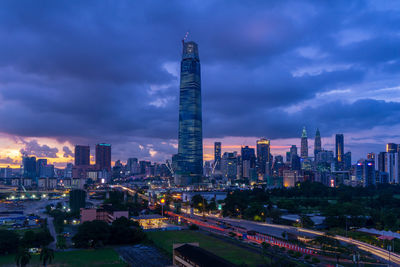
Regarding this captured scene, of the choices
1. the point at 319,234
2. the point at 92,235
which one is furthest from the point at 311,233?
the point at 92,235

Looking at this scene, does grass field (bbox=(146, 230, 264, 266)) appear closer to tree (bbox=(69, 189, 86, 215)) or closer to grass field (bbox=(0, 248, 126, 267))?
grass field (bbox=(0, 248, 126, 267))

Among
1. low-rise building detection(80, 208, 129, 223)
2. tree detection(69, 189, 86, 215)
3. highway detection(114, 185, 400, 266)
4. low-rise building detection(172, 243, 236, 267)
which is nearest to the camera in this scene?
low-rise building detection(172, 243, 236, 267)

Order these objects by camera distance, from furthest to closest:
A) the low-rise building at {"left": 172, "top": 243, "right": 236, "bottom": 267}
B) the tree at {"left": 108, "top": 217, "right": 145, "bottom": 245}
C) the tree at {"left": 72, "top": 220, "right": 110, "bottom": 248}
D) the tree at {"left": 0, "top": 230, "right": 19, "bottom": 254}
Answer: the tree at {"left": 108, "top": 217, "right": 145, "bottom": 245} → the tree at {"left": 72, "top": 220, "right": 110, "bottom": 248} → the tree at {"left": 0, "top": 230, "right": 19, "bottom": 254} → the low-rise building at {"left": 172, "top": 243, "right": 236, "bottom": 267}

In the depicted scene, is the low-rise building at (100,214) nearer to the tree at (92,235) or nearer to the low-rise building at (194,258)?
the tree at (92,235)

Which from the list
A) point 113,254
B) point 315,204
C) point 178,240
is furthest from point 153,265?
point 315,204

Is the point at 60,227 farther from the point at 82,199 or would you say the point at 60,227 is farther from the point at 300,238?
the point at 300,238

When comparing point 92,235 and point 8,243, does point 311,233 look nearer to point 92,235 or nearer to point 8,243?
point 92,235

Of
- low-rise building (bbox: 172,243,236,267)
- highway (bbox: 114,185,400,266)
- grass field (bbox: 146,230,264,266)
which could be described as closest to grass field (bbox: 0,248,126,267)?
grass field (bbox: 146,230,264,266)
